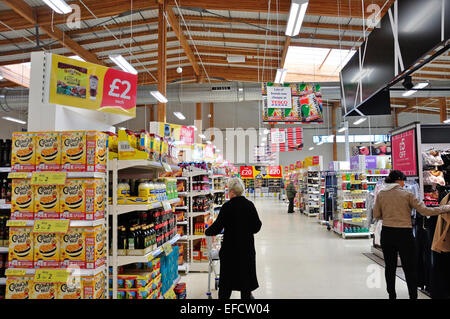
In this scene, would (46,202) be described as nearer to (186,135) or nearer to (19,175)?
(19,175)

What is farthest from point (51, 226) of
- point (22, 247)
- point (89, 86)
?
point (89, 86)

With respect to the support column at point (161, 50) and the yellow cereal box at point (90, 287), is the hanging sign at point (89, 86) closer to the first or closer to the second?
the yellow cereal box at point (90, 287)

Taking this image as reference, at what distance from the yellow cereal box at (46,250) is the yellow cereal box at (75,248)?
91 millimetres

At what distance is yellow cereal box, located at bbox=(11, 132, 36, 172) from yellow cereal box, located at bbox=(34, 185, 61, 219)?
0.22 m

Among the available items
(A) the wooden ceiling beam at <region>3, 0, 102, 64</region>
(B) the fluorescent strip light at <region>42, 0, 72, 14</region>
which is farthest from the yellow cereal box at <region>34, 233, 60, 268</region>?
(A) the wooden ceiling beam at <region>3, 0, 102, 64</region>

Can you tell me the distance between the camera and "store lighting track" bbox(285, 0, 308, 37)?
561cm

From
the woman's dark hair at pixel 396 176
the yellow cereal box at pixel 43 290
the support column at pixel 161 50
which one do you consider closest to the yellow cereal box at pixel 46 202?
the yellow cereal box at pixel 43 290

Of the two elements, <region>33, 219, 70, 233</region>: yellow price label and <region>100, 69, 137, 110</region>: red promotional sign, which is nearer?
<region>33, 219, 70, 233</region>: yellow price label

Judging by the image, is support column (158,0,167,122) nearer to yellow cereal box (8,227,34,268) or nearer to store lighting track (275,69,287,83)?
store lighting track (275,69,287,83)

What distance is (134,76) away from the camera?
3.82 metres

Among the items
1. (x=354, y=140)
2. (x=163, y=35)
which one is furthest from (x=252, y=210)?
(x=354, y=140)

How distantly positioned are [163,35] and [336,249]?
873 centimetres

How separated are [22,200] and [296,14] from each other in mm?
5445

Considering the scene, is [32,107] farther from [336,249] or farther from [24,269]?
[336,249]
